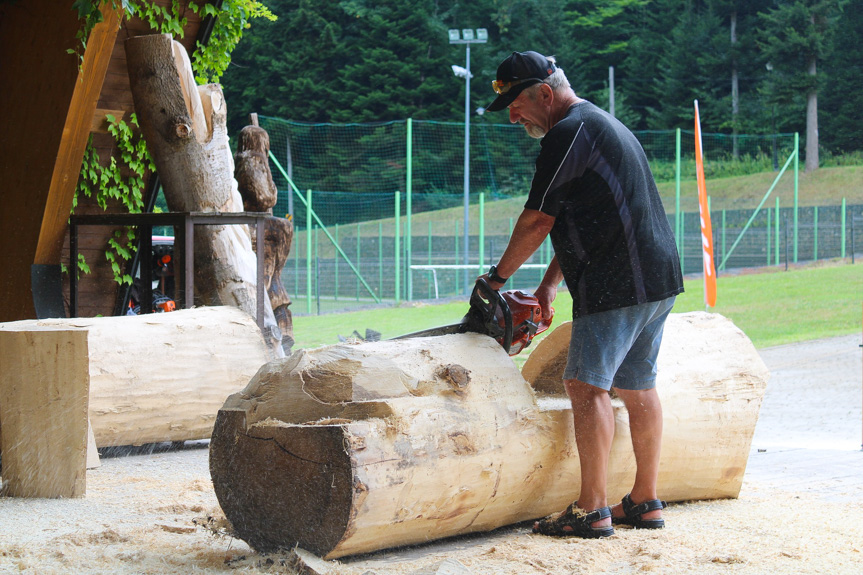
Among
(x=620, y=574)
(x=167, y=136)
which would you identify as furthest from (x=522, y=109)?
(x=167, y=136)

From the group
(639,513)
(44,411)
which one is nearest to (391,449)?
(639,513)

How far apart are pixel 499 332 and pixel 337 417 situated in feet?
2.44

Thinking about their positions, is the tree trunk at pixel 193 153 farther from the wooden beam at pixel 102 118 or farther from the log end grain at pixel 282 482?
the log end grain at pixel 282 482

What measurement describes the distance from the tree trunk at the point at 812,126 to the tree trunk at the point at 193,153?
63.6ft

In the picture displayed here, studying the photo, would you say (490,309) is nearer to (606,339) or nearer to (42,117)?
(606,339)

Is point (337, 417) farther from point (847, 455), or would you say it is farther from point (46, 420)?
point (847, 455)

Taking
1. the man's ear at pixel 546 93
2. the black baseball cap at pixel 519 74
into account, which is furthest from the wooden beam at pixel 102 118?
the man's ear at pixel 546 93

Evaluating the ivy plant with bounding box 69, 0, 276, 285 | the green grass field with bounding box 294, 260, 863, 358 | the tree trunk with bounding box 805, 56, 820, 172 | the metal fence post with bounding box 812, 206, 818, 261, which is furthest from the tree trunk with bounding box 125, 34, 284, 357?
the tree trunk with bounding box 805, 56, 820, 172

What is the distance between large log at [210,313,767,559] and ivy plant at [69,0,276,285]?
435 cm

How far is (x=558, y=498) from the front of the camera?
3.14 meters

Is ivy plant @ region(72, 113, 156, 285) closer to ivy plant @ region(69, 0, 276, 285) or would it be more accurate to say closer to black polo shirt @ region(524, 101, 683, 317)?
ivy plant @ region(69, 0, 276, 285)

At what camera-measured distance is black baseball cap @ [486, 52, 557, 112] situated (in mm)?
3010

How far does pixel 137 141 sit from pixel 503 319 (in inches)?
187

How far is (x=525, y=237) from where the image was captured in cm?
293
